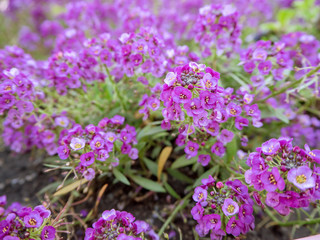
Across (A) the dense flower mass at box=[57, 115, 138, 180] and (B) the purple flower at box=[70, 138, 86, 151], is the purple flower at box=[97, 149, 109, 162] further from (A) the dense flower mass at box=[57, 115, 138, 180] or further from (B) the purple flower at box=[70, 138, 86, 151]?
(B) the purple flower at box=[70, 138, 86, 151]

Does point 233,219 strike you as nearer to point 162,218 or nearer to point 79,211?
point 162,218

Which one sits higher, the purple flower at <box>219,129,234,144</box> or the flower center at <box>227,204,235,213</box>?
the purple flower at <box>219,129,234,144</box>

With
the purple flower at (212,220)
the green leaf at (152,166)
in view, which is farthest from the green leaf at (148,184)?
the purple flower at (212,220)

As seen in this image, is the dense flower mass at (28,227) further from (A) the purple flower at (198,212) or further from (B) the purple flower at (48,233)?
(A) the purple flower at (198,212)

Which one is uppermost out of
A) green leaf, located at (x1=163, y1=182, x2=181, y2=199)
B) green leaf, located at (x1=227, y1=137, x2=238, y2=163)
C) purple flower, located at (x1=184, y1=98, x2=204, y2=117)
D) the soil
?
purple flower, located at (x1=184, y1=98, x2=204, y2=117)

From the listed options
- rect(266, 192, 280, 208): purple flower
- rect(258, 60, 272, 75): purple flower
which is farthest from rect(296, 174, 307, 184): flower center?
rect(258, 60, 272, 75): purple flower

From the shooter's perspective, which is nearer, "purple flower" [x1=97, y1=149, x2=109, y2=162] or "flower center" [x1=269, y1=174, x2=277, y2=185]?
"flower center" [x1=269, y1=174, x2=277, y2=185]

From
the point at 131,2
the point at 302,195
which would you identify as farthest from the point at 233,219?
the point at 131,2
